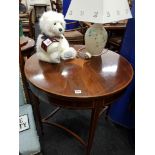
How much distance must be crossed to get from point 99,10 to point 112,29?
1307 mm

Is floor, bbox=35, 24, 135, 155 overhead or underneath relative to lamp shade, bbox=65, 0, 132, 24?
underneath

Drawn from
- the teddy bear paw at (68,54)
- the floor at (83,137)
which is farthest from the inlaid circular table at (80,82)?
the floor at (83,137)

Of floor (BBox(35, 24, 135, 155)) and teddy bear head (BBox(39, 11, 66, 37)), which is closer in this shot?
teddy bear head (BBox(39, 11, 66, 37))

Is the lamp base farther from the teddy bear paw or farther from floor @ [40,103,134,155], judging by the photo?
floor @ [40,103,134,155]

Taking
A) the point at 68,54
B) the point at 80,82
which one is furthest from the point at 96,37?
the point at 80,82

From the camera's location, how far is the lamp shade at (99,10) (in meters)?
0.95

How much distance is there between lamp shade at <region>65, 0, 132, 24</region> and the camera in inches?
37.3

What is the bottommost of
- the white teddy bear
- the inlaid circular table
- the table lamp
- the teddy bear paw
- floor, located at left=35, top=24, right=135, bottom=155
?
floor, located at left=35, top=24, right=135, bottom=155

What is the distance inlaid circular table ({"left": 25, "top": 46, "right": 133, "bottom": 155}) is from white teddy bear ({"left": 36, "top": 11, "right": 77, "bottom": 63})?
0.05 m

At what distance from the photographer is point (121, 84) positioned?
0.98 meters

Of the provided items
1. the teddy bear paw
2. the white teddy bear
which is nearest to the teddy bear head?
the white teddy bear

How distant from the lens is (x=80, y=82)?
982 millimetres

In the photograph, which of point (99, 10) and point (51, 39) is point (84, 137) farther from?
point (99, 10)

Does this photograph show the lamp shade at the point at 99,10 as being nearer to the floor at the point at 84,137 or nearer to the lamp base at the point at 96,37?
the lamp base at the point at 96,37
